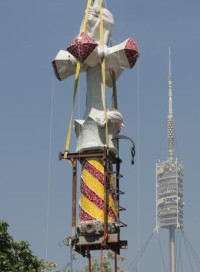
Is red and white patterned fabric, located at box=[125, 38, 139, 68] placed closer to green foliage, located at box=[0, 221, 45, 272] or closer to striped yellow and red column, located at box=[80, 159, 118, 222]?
striped yellow and red column, located at box=[80, 159, 118, 222]

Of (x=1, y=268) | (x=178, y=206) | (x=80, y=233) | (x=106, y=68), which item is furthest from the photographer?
(x=178, y=206)

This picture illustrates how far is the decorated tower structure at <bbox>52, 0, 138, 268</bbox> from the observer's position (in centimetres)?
2205

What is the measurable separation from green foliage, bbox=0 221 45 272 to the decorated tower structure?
9.95m

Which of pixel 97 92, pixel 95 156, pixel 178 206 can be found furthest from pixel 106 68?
pixel 178 206

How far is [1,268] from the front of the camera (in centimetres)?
3125

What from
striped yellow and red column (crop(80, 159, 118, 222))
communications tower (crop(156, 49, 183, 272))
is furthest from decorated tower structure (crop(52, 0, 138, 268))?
communications tower (crop(156, 49, 183, 272))

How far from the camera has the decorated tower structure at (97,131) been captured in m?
22.0

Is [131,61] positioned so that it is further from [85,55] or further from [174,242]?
[174,242]

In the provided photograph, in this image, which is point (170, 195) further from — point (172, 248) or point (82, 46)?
point (82, 46)

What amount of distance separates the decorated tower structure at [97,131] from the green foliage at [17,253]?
32.6ft

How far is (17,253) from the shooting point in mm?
32438

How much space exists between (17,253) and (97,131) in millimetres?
10888

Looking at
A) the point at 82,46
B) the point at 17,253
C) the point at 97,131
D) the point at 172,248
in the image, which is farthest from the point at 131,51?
the point at 172,248

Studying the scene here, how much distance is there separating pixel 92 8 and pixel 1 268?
1126 centimetres
